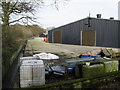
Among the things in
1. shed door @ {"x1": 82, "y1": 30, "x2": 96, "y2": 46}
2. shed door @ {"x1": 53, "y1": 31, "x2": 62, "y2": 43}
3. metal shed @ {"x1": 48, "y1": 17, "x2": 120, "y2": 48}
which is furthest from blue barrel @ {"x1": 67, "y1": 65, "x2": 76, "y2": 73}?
shed door @ {"x1": 53, "y1": 31, "x2": 62, "y2": 43}

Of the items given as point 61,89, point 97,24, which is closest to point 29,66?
point 61,89

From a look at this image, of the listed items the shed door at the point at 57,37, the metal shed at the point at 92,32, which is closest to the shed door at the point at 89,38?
the metal shed at the point at 92,32

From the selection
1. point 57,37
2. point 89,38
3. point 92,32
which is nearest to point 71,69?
point 92,32

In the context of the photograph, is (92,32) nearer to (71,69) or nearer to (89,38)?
(89,38)

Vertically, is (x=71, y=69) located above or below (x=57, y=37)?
below

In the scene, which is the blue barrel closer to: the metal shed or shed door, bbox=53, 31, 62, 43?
the metal shed

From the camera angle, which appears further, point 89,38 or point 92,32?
point 89,38

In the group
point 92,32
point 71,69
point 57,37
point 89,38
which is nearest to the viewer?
point 71,69

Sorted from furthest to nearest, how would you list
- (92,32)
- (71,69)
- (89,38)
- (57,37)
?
1. (57,37)
2. (89,38)
3. (92,32)
4. (71,69)

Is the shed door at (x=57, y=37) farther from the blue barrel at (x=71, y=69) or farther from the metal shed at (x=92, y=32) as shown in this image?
the blue barrel at (x=71, y=69)

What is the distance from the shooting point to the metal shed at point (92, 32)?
45.9ft

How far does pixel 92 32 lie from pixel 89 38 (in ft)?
3.15

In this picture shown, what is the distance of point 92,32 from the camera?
16.4 m

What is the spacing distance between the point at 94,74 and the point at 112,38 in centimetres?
1140
